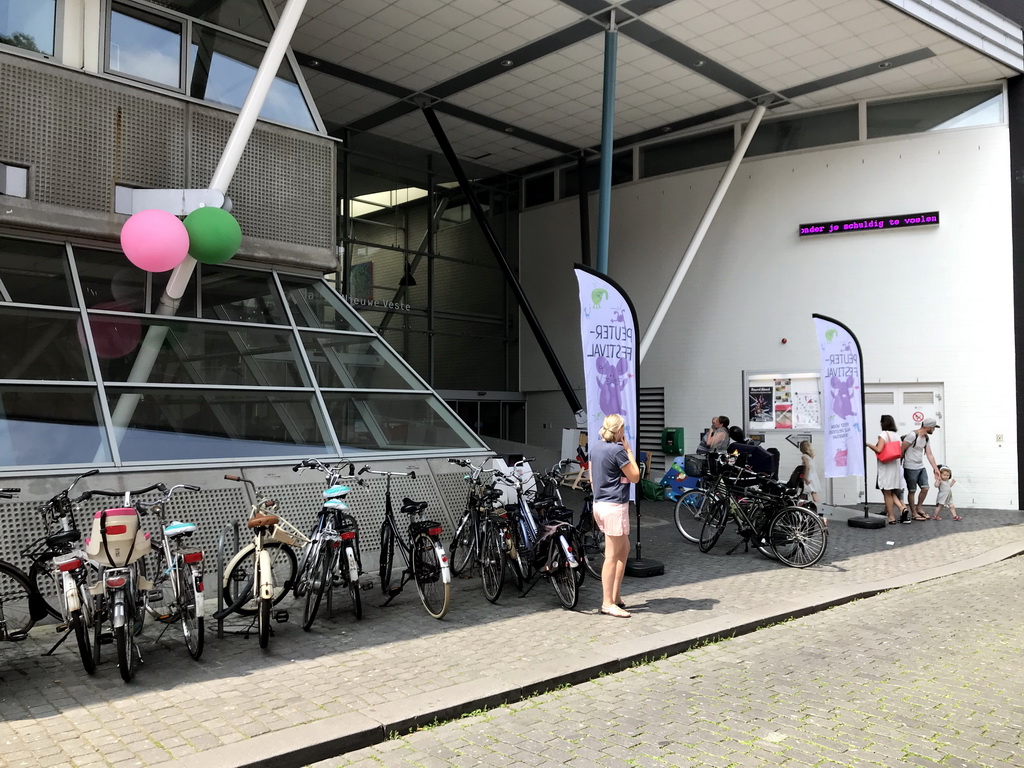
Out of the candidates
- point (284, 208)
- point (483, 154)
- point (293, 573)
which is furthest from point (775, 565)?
point (483, 154)

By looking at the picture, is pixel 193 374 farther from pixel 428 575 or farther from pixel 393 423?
pixel 428 575

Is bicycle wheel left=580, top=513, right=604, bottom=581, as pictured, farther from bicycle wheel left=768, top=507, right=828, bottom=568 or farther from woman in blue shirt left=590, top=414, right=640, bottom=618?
bicycle wheel left=768, top=507, right=828, bottom=568

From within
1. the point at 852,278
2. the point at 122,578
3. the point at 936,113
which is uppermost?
the point at 936,113

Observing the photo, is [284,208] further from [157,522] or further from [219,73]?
[157,522]

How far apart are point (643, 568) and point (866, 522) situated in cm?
591

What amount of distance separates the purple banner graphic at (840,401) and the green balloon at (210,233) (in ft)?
28.1

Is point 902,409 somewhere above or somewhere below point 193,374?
below

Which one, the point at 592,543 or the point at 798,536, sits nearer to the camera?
the point at 592,543

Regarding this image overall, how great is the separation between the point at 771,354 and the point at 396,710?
14.5 metres

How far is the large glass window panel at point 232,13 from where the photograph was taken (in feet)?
34.1

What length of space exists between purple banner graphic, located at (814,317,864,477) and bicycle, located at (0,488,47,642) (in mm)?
10583

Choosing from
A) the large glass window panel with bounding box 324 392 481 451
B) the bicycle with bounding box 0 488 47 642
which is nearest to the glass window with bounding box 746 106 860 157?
the large glass window panel with bounding box 324 392 481 451

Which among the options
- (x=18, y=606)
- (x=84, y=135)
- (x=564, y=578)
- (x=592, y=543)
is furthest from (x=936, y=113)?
(x=18, y=606)

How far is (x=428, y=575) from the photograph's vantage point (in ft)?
22.6
